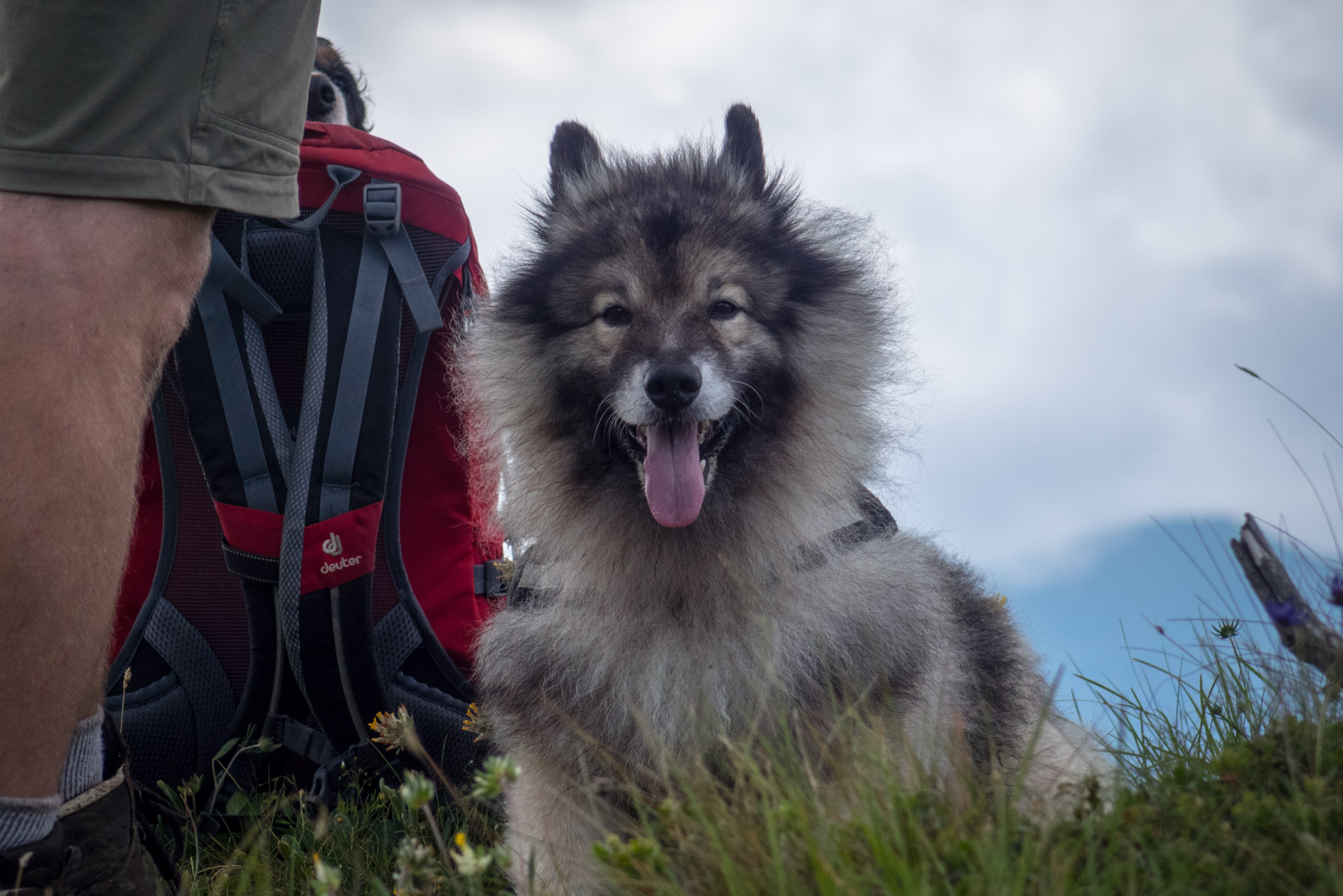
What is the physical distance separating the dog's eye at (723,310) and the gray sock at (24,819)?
6.31 feet

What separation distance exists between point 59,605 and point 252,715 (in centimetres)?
159

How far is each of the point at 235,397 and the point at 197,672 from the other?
0.94 meters

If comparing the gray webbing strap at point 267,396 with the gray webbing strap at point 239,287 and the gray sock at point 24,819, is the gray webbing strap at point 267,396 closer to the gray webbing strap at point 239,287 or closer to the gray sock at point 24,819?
the gray webbing strap at point 239,287

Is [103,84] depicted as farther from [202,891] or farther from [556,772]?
[202,891]

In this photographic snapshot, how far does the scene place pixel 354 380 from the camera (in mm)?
3193

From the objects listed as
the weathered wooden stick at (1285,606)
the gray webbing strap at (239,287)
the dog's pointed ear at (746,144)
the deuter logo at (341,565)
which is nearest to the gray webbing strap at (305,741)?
the deuter logo at (341,565)

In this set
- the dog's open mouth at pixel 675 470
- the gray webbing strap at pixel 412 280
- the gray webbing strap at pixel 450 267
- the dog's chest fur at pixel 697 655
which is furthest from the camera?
the gray webbing strap at pixel 450 267

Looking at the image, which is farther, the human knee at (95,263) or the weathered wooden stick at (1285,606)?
the weathered wooden stick at (1285,606)

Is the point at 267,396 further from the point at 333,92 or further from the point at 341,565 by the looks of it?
the point at 333,92

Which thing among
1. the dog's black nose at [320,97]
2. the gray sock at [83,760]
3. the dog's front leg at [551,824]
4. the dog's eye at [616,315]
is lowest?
the dog's front leg at [551,824]

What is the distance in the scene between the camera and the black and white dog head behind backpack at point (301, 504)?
3119 millimetres

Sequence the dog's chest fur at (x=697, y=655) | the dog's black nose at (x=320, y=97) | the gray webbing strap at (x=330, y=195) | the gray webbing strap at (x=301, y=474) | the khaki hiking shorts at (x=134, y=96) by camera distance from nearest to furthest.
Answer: the khaki hiking shorts at (x=134, y=96), the dog's chest fur at (x=697, y=655), the gray webbing strap at (x=301, y=474), the gray webbing strap at (x=330, y=195), the dog's black nose at (x=320, y=97)

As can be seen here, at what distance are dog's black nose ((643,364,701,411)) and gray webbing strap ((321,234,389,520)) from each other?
3.59ft

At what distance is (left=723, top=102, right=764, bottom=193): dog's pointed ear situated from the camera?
10.3 feet
